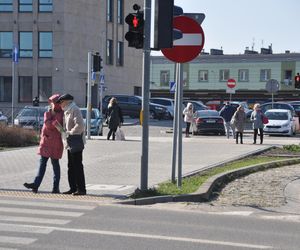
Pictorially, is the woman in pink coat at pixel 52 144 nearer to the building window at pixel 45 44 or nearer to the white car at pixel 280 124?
the white car at pixel 280 124

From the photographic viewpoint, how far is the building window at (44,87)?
53.3m

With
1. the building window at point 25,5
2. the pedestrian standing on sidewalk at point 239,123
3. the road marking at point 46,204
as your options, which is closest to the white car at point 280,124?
the pedestrian standing on sidewalk at point 239,123

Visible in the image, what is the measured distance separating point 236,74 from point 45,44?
2907 cm

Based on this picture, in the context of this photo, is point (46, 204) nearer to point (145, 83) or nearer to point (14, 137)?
point (145, 83)

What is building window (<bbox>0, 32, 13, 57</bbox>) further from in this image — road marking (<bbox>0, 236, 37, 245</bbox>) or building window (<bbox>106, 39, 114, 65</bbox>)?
road marking (<bbox>0, 236, 37, 245</bbox>)

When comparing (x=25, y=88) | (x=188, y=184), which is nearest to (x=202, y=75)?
(x=25, y=88)

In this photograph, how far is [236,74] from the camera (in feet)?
246

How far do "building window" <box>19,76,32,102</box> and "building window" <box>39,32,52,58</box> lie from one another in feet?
7.86

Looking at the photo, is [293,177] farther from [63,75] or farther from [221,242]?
[63,75]

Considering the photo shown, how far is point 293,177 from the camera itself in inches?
586

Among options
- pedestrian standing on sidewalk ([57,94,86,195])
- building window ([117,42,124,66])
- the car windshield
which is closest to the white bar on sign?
pedestrian standing on sidewalk ([57,94,86,195])

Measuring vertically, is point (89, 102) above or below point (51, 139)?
above

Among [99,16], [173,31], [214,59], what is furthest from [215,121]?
[214,59]

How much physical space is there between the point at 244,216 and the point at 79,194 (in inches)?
125
